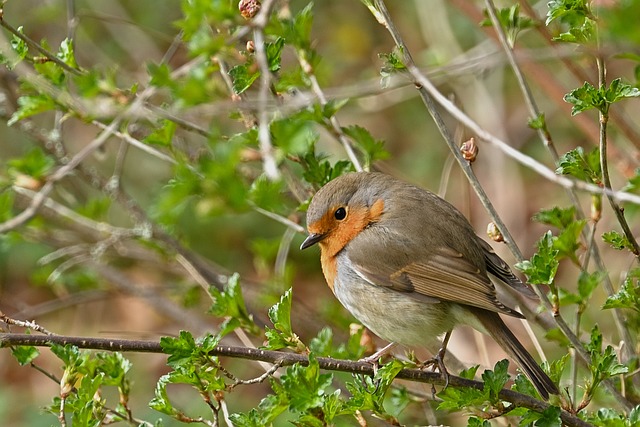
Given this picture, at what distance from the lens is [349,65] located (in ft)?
22.9

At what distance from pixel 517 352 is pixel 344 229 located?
0.82 meters

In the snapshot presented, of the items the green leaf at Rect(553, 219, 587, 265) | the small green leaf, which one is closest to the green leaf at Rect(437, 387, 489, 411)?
the green leaf at Rect(553, 219, 587, 265)

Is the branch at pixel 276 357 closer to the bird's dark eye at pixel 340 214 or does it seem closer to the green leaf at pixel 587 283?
the green leaf at pixel 587 283

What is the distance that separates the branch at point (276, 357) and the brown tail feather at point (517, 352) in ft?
0.34

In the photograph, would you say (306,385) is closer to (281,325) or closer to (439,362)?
(281,325)

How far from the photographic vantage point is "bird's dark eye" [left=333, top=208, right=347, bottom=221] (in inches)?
123

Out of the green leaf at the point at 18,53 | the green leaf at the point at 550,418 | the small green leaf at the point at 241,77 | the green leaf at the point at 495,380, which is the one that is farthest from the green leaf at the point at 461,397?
the green leaf at the point at 18,53

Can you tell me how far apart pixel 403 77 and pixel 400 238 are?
728mm

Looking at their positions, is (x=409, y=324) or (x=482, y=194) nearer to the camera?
(x=482, y=194)

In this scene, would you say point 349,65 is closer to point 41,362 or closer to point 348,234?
point 41,362

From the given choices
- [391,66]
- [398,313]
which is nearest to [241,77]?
[391,66]

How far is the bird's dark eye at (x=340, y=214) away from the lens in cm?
312

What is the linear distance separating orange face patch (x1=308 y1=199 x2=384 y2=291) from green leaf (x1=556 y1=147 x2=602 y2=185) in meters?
0.87

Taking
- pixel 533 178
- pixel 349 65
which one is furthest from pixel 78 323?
pixel 533 178
